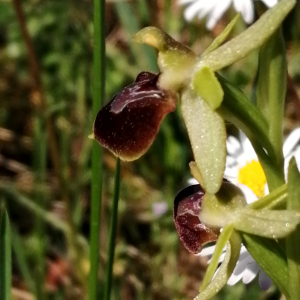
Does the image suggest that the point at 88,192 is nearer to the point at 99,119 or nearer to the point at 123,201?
the point at 123,201

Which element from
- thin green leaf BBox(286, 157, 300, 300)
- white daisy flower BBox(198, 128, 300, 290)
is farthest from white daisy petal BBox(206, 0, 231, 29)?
thin green leaf BBox(286, 157, 300, 300)

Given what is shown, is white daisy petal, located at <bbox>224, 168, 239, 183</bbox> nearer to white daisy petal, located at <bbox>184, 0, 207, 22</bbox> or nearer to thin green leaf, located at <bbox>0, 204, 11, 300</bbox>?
white daisy petal, located at <bbox>184, 0, 207, 22</bbox>

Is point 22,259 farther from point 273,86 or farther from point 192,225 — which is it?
point 273,86

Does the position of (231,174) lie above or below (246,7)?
below

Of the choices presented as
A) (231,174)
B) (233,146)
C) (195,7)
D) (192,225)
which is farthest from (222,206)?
(195,7)

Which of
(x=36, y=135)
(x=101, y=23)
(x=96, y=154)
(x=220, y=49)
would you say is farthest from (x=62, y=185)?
(x=220, y=49)

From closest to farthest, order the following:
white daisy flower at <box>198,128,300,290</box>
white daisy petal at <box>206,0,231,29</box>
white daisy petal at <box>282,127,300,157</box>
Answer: white daisy flower at <box>198,128,300,290</box> → white daisy petal at <box>282,127,300,157</box> → white daisy petal at <box>206,0,231,29</box>
